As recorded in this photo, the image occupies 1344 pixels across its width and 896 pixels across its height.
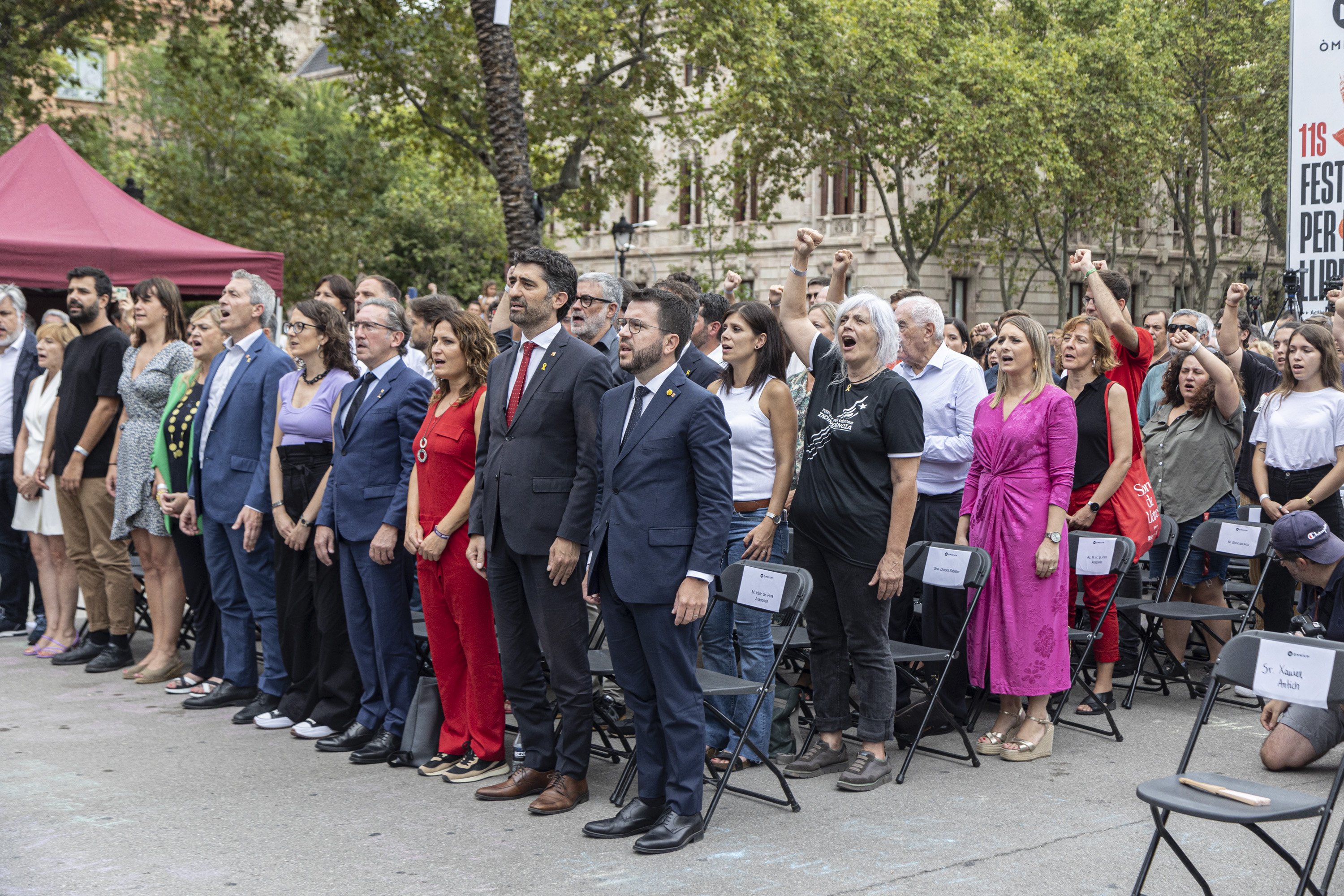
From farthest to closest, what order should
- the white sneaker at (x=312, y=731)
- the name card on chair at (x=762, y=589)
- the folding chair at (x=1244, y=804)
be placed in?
the white sneaker at (x=312, y=731) < the name card on chair at (x=762, y=589) < the folding chair at (x=1244, y=804)

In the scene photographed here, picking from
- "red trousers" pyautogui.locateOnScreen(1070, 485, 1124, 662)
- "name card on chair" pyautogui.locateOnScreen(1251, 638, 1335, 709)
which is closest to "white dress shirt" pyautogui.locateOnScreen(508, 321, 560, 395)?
"name card on chair" pyautogui.locateOnScreen(1251, 638, 1335, 709)

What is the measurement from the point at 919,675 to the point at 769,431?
173 cm

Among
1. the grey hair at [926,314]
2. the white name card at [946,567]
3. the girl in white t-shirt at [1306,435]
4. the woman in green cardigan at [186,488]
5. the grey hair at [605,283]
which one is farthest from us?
the girl in white t-shirt at [1306,435]

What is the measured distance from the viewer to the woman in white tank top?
5.92 meters

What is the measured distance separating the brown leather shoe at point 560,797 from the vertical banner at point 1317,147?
25.0 feet

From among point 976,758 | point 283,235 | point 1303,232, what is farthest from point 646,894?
point 283,235

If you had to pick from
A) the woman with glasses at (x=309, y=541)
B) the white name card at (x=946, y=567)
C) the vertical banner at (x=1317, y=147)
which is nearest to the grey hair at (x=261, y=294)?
the woman with glasses at (x=309, y=541)

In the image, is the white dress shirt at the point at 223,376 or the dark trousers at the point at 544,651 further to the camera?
the white dress shirt at the point at 223,376

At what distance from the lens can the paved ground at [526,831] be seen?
4.52 meters

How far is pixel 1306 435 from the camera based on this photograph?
770 centimetres

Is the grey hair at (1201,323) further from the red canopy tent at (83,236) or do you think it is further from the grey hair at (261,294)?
the red canopy tent at (83,236)

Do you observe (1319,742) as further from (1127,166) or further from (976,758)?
(1127,166)

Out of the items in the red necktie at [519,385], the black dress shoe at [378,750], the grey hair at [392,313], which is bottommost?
the black dress shoe at [378,750]

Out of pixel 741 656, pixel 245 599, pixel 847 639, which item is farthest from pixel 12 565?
pixel 847 639
